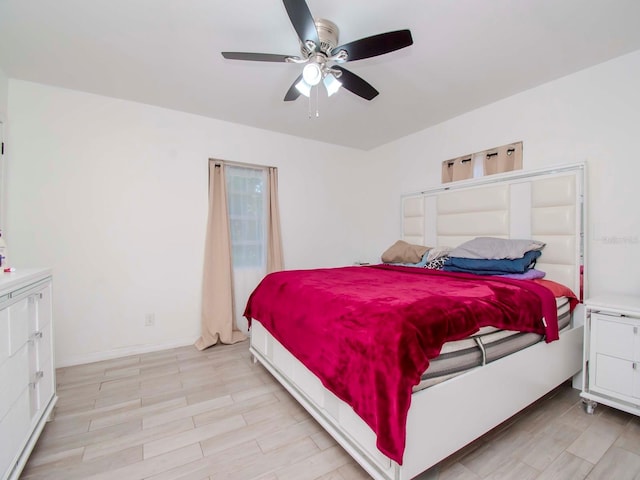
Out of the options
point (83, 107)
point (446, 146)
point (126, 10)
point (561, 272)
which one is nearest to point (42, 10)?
point (126, 10)

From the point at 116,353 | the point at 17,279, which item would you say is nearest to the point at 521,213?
the point at 17,279

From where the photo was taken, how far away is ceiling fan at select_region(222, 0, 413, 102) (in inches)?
55.8

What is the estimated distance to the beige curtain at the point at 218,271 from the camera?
312 cm

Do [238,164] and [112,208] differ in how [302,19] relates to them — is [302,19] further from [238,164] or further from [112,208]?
[112,208]

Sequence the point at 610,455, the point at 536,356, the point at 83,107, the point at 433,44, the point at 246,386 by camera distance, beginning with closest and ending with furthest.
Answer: the point at 610,455 → the point at 536,356 → the point at 433,44 → the point at 246,386 → the point at 83,107

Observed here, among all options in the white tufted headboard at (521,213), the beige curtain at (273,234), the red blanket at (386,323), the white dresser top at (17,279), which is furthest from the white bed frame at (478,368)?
the white dresser top at (17,279)

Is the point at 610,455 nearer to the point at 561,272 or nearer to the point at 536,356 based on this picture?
the point at 536,356

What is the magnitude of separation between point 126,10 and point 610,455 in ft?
12.1

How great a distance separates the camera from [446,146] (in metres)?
3.25

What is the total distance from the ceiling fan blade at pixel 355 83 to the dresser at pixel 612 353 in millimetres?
2078

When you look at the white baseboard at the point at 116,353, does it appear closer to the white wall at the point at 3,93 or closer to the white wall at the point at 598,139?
the white wall at the point at 3,93

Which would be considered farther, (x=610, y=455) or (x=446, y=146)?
(x=446, y=146)

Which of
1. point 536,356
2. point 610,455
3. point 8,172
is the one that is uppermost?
point 8,172

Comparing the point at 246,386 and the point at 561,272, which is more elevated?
the point at 561,272
